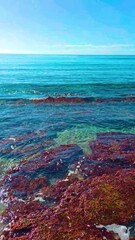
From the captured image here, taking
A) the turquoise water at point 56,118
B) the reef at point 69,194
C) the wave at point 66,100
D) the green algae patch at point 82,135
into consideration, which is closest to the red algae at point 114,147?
the reef at point 69,194

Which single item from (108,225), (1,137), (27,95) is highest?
(27,95)

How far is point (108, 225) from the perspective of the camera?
8.84m

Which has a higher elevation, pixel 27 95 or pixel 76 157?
pixel 27 95

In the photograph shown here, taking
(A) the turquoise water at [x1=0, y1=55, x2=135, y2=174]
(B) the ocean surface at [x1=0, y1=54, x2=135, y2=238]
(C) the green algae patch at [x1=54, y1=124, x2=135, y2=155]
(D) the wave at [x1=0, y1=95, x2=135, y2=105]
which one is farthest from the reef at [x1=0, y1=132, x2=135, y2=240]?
(D) the wave at [x1=0, y1=95, x2=135, y2=105]

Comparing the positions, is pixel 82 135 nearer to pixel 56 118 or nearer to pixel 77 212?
pixel 56 118

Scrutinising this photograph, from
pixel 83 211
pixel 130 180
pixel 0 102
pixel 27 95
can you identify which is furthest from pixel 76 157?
pixel 27 95

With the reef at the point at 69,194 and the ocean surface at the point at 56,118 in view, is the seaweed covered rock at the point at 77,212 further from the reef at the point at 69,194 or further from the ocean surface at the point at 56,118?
the ocean surface at the point at 56,118

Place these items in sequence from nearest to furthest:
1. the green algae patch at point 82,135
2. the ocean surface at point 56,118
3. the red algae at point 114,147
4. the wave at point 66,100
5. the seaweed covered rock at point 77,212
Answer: the seaweed covered rock at point 77,212, the red algae at point 114,147, the ocean surface at point 56,118, the green algae patch at point 82,135, the wave at point 66,100

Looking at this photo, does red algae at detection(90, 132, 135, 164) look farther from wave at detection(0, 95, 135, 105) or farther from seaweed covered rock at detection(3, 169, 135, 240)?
wave at detection(0, 95, 135, 105)

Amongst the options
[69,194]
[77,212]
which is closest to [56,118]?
[69,194]

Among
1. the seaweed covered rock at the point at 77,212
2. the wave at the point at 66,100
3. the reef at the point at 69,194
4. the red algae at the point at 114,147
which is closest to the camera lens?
the seaweed covered rock at the point at 77,212

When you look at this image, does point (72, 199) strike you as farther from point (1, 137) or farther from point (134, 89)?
point (134, 89)

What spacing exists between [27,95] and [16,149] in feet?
71.4

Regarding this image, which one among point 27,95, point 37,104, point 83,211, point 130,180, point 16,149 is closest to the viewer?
point 83,211
